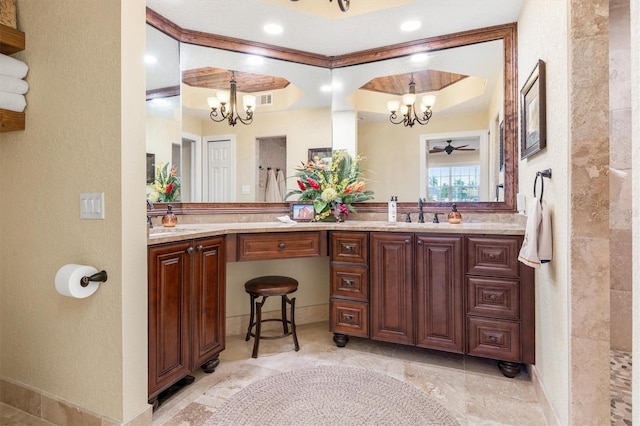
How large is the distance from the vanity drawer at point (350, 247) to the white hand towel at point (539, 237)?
1078mm

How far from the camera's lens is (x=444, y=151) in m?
2.89

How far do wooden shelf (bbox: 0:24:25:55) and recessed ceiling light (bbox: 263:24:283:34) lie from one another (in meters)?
1.57

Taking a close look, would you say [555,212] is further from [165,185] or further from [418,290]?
[165,185]

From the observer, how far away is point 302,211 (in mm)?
3070

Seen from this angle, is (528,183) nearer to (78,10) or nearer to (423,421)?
(423,421)

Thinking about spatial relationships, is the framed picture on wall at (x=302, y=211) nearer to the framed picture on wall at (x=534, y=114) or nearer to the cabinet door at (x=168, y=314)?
the cabinet door at (x=168, y=314)

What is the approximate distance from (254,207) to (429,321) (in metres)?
1.70

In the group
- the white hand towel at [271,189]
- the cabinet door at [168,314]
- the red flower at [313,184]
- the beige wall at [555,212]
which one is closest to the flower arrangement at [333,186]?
the red flower at [313,184]

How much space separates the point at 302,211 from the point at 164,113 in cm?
136

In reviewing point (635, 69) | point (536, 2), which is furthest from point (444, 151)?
point (635, 69)

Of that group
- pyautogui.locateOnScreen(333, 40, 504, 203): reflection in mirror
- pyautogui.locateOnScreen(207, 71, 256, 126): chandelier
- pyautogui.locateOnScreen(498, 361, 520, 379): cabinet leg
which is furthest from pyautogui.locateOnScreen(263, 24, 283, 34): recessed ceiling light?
pyautogui.locateOnScreen(498, 361, 520, 379): cabinet leg

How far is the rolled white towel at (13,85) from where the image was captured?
5.38 feet

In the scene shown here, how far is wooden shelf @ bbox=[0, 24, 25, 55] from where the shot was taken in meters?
1.65

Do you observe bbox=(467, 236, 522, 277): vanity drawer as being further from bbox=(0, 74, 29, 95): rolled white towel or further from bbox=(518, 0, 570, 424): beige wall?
bbox=(0, 74, 29, 95): rolled white towel
